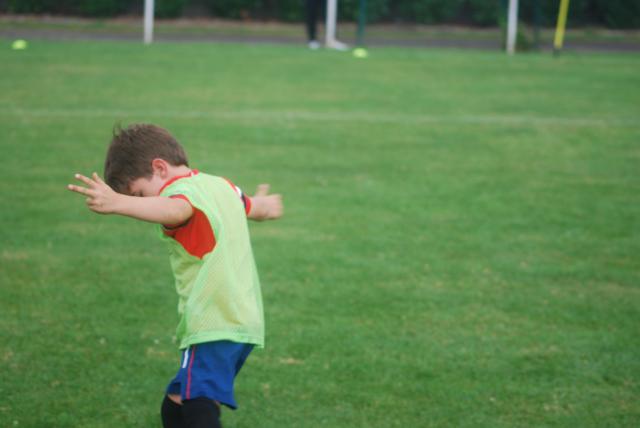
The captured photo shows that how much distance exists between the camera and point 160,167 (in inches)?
121

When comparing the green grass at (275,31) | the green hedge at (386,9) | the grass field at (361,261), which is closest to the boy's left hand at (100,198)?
the grass field at (361,261)

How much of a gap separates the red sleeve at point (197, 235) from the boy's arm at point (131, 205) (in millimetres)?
88

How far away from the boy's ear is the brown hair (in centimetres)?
1

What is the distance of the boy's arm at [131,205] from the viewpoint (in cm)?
279

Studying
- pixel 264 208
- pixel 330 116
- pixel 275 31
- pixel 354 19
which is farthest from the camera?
pixel 354 19

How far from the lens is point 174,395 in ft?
10.2

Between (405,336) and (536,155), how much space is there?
5452mm

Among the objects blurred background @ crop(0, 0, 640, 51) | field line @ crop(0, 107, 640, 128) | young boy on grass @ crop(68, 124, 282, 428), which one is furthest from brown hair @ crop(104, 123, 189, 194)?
blurred background @ crop(0, 0, 640, 51)

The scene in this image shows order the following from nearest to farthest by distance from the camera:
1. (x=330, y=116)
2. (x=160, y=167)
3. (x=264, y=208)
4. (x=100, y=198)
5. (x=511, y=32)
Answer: (x=100, y=198) → (x=160, y=167) → (x=264, y=208) → (x=330, y=116) → (x=511, y=32)

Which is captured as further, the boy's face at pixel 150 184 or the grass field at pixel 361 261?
the grass field at pixel 361 261

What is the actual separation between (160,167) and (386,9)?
80.4 ft

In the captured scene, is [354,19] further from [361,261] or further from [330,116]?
[361,261]

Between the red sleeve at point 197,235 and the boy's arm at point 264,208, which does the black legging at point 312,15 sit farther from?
the red sleeve at point 197,235

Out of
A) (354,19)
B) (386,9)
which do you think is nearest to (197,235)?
(354,19)
